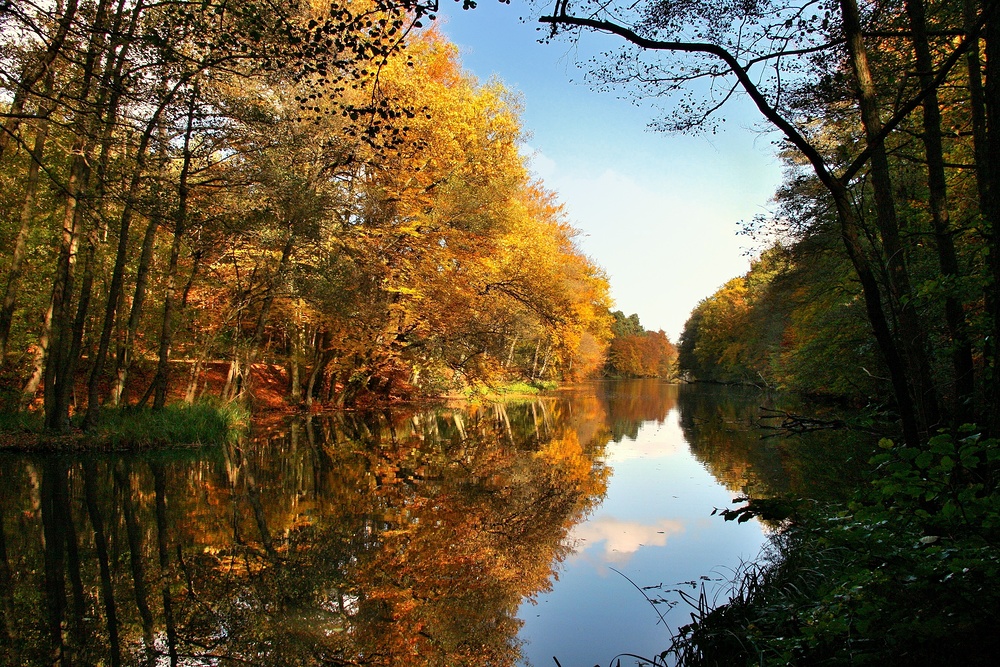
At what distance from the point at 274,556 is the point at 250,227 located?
28.5ft

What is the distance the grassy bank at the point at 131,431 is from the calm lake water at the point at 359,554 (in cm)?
69

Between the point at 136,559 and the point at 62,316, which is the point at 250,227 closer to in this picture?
the point at 62,316

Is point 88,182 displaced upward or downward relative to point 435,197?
downward

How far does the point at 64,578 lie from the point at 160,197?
661 centimetres

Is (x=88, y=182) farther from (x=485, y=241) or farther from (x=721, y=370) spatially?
(x=721, y=370)

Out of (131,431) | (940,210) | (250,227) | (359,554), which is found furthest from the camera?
(250,227)

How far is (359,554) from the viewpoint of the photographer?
5426 millimetres

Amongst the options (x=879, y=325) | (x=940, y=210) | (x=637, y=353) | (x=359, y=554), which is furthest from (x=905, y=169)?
(x=637, y=353)

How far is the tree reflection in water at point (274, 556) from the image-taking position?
12.1ft

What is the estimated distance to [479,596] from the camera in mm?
4707

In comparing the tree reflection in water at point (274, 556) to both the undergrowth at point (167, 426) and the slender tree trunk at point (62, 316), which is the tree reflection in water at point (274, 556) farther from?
the slender tree trunk at point (62, 316)

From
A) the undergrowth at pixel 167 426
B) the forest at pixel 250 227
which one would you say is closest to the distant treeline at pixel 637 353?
the forest at pixel 250 227

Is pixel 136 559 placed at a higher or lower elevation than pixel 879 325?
lower

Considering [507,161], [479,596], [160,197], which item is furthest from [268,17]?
[507,161]
